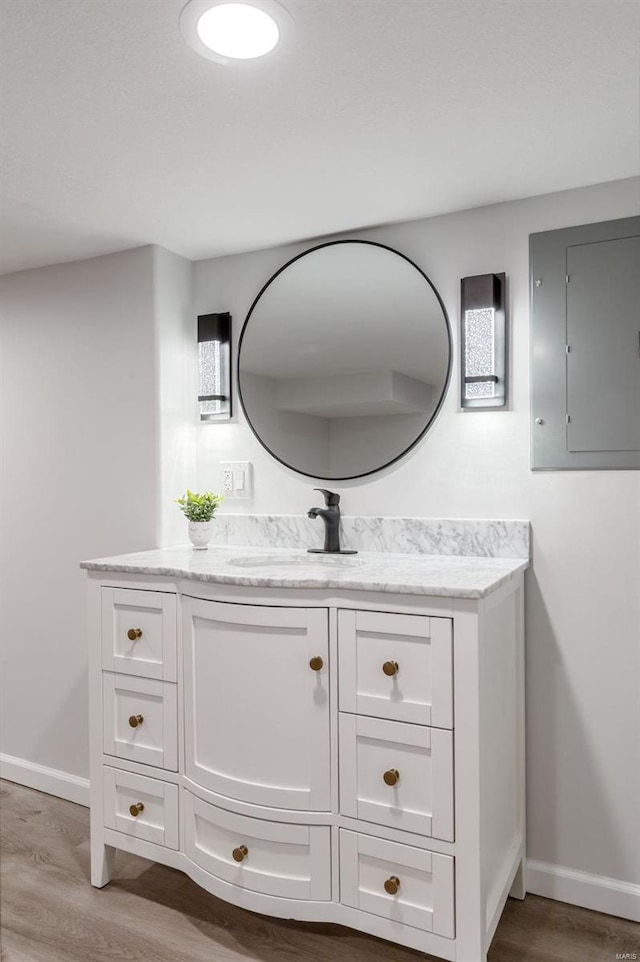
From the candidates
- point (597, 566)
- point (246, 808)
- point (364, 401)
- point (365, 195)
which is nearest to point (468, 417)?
point (364, 401)

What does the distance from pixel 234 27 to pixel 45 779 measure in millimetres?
2752

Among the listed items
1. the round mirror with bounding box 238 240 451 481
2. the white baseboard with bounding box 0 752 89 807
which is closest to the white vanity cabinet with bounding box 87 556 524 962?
the white baseboard with bounding box 0 752 89 807

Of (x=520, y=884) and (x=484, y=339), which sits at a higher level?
Answer: (x=484, y=339)

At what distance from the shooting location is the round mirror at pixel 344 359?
7.59ft

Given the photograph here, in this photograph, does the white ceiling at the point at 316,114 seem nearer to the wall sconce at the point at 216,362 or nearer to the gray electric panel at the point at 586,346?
the gray electric panel at the point at 586,346

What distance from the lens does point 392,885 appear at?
5.51ft

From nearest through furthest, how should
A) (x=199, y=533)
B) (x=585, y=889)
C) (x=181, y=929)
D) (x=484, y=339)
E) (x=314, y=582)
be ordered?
1. (x=314, y=582)
2. (x=181, y=929)
3. (x=585, y=889)
4. (x=484, y=339)
5. (x=199, y=533)

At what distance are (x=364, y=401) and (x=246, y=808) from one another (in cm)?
133

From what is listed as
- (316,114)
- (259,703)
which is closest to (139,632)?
(259,703)

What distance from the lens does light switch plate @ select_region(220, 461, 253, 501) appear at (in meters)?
2.63

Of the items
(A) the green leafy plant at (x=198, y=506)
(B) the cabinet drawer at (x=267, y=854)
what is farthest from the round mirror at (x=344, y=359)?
(B) the cabinet drawer at (x=267, y=854)

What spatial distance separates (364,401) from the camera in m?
2.41

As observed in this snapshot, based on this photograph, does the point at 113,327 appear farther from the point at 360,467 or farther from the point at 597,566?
the point at 597,566

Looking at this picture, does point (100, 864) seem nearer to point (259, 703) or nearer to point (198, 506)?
point (259, 703)
